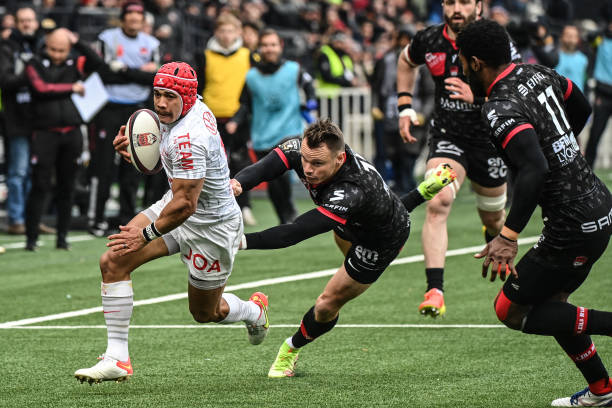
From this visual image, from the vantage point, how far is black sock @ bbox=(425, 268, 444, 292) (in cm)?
869

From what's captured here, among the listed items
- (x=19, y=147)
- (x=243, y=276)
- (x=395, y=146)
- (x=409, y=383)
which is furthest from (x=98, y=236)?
(x=409, y=383)

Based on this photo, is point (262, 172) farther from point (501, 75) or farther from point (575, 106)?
point (575, 106)

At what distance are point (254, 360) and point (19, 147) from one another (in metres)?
7.47

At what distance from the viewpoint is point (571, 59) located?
57.0 feet

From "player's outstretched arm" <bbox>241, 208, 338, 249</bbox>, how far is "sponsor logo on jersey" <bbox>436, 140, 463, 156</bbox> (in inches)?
112

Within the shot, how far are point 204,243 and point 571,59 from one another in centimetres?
1144

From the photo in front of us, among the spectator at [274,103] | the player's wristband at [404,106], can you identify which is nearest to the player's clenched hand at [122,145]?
the player's wristband at [404,106]

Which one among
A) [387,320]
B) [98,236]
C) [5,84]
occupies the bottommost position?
[98,236]

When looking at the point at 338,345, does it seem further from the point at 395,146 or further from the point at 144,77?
the point at 395,146

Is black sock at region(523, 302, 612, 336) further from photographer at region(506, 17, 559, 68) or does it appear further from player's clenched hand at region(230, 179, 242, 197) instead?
photographer at region(506, 17, 559, 68)

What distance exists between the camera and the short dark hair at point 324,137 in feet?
22.2

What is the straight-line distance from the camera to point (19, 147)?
1439cm

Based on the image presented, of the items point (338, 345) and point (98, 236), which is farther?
point (98, 236)

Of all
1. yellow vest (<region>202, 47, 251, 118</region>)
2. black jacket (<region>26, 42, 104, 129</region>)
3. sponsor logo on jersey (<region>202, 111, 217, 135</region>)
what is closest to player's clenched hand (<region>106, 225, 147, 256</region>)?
sponsor logo on jersey (<region>202, 111, 217, 135</region>)
